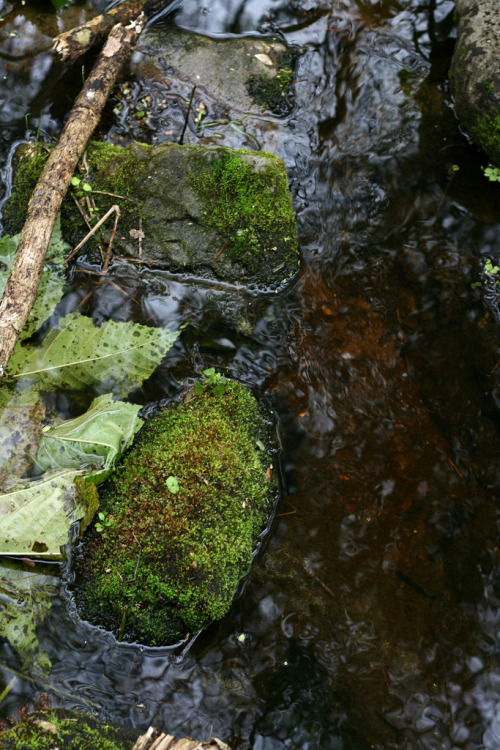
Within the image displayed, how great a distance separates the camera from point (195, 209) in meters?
3.79

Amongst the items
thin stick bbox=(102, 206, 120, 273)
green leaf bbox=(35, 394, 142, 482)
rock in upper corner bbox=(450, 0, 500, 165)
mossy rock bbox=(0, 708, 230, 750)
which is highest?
rock in upper corner bbox=(450, 0, 500, 165)

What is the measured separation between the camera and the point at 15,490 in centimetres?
308

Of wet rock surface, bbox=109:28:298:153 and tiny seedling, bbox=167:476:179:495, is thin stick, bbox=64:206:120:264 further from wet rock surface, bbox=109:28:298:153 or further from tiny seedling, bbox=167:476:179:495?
tiny seedling, bbox=167:476:179:495

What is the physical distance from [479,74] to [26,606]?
5.20 metres

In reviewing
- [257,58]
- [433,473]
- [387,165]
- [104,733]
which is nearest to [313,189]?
[387,165]

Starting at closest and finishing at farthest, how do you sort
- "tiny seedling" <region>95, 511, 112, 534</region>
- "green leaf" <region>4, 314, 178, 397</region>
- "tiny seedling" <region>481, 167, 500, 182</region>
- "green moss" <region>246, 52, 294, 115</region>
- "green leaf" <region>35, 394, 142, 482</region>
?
"tiny seedling" <region>95, 511, 112, 534</region> < "green leaf" <region>35, 394, 142, 482</region> < "green leaf" <region>4, 314, 178, 397</region> < "tiny seedling" <region>481, 167, 500, 182</region> < "green moss" <region>246, 52, 294, 115</region>

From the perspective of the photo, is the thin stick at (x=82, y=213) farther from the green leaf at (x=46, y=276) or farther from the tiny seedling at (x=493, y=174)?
the tiny seedling at (x=493, y=174)

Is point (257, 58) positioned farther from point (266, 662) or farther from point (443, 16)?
point (266, 662)

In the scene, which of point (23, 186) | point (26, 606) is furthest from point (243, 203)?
point (26, 606)

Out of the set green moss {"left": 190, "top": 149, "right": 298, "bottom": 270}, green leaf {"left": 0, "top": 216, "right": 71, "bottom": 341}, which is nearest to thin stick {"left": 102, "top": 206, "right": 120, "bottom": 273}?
green leaf {"left": 0, "top": 216, "right": 71, "bottom": 341}

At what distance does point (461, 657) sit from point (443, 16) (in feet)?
18.1

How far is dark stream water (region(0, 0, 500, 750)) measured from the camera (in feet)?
9.71

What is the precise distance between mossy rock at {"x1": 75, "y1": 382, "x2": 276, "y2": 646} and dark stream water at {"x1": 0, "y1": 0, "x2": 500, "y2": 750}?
20 centimetres

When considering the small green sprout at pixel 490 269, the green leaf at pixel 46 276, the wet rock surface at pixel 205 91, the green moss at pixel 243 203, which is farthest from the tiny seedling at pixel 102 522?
the small green sprout at pixel 490 269
